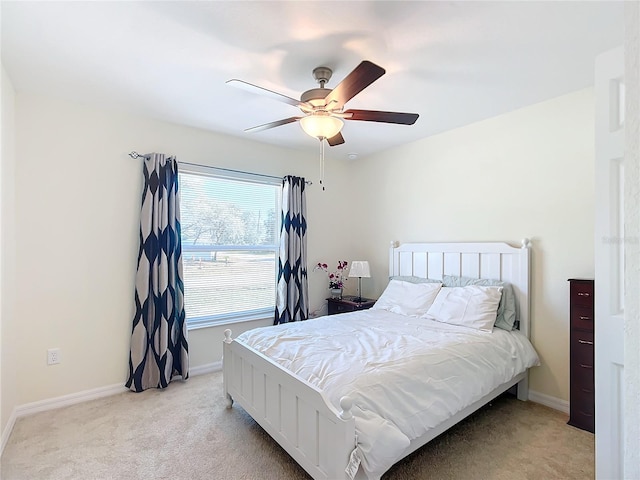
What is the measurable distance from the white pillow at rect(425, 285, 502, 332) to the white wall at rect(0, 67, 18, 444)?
3232mm

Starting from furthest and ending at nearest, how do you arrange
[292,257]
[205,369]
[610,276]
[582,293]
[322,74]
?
[292,257] → [205,369] → [582,293] → [322,74] → [610,276]

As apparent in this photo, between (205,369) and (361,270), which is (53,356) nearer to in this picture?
(205,369)

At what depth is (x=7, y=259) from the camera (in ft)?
7.57

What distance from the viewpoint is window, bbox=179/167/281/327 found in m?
3.42

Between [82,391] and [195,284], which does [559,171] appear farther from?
[82,391]

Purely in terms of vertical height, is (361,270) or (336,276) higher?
(361,270)

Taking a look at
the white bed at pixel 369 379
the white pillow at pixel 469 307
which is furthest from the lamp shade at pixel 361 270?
the white pillow at pixel 469 307

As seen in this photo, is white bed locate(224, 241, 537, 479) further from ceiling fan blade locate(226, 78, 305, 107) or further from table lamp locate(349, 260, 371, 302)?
ceiling fan blade locate(226, 78, 305, 107)

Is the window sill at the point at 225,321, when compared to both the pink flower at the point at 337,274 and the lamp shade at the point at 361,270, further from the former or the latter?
the lamp shade at the point at 361,270

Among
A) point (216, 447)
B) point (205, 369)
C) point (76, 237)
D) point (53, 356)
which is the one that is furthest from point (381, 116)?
point (53, 356)

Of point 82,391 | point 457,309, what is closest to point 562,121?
point 457,309

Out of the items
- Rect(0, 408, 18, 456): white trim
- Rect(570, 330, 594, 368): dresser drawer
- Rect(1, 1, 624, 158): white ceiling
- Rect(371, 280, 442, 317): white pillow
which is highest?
Rect(1, 1, 624, 158): white ceiling

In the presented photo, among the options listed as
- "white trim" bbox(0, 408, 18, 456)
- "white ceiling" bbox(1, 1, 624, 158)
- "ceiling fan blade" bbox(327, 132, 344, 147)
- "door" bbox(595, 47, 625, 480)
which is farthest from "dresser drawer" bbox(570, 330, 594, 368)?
"white trim" bbox(0, 408, 18, 456)

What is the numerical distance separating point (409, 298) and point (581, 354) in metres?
1.37
